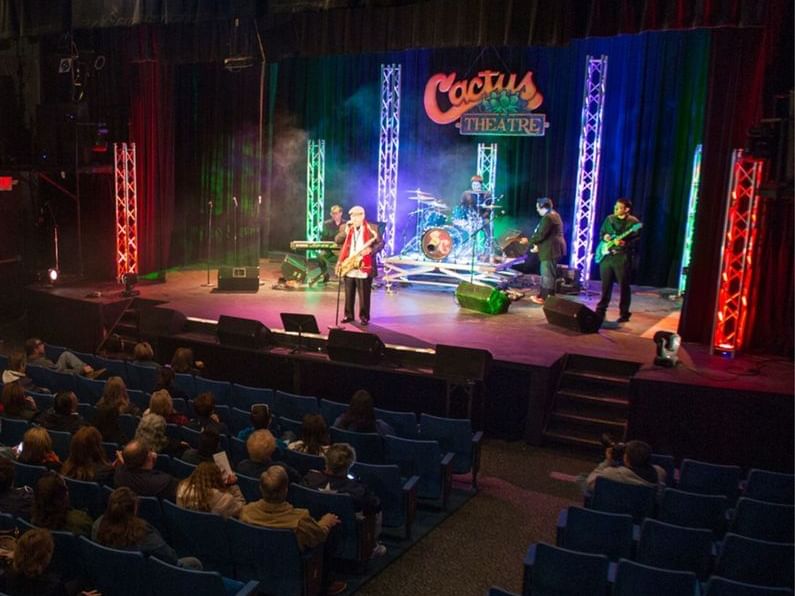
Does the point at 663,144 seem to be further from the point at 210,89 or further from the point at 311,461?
the point at 311,461

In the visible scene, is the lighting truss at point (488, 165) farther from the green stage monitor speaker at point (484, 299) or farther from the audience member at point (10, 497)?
the audience member at point (10, 497)

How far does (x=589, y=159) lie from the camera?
1410 cm

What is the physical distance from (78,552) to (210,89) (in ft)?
43.8

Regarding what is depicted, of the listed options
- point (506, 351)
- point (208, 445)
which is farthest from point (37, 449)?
point (506, 351)

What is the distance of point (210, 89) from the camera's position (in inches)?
672

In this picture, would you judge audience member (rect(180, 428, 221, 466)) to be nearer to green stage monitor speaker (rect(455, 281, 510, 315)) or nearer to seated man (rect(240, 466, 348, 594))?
seated man (rect(240, 466, 348, 594))

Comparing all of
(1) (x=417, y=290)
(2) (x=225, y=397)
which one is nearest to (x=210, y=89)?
(1) (x=417, y=290)

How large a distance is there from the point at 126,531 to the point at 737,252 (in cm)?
731

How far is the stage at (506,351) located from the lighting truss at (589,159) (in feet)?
2.96

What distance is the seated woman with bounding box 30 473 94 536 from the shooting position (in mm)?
5082

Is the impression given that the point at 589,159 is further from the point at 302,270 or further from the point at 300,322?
the point at 300,322

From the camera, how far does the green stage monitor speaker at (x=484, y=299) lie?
40.4ft

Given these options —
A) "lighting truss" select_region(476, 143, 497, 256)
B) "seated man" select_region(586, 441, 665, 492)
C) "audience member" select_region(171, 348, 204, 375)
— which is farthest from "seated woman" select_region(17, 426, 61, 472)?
"lighting truss" select_region(476, 143, 497, 256)

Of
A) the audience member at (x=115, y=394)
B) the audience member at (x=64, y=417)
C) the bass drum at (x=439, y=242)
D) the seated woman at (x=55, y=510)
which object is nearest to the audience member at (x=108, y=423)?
the audience member at (x=64, y=417)
